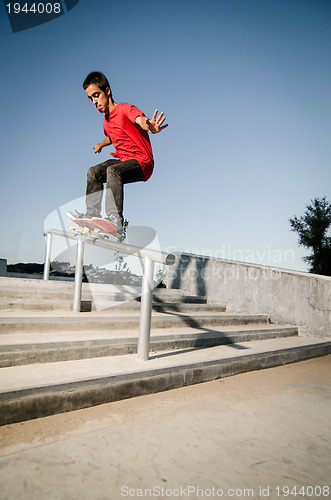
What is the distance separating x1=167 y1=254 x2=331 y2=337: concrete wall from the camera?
4.89 m

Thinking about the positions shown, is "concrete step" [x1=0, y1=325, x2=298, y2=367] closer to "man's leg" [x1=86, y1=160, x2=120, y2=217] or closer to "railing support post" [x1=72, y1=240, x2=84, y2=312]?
"railing support post" [x1=72, y1=240, x2=84, y2=312]

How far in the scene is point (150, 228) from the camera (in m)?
5.15

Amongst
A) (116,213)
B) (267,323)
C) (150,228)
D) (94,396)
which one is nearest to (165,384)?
(94,396)

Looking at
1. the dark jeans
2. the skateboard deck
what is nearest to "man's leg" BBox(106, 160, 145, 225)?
the dark jeans

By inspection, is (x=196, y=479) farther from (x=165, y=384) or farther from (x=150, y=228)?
(x=150, y=228)

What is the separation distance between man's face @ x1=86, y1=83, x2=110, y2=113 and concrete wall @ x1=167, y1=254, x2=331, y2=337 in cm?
355

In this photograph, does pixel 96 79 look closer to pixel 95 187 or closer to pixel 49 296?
pixel 95 187

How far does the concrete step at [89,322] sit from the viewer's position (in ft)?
8.97

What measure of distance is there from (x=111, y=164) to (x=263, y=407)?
10.3 feet

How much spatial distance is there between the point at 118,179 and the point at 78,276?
4.03 feet

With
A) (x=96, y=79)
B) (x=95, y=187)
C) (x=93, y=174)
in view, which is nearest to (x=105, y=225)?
(x=95, y=187)

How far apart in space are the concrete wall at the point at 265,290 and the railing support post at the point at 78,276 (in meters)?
3.12

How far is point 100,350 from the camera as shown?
104 inches

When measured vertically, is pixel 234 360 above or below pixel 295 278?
below
